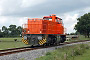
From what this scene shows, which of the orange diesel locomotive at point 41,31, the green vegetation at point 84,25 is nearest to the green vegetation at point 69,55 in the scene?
the orange diesel locomotive at point 41,31

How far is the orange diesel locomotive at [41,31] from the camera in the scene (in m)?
19.5

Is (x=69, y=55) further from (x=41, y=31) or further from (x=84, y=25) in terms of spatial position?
(x=84, y=25)

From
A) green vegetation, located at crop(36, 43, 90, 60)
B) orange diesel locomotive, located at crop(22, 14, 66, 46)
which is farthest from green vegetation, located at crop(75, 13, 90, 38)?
green vegetation, located at crop(36, 43, 90, 60)

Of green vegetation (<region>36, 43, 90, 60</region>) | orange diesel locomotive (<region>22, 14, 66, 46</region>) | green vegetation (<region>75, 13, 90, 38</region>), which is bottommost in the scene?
green vegetation (<region>36, 43, 90, 60</region>)

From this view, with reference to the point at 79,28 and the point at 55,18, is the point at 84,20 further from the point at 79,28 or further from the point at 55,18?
the point at 55,18

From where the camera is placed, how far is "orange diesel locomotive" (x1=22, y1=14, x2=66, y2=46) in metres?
19.5

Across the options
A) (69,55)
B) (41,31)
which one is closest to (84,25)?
(41,31)

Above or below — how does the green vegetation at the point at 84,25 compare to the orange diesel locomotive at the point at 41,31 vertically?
above

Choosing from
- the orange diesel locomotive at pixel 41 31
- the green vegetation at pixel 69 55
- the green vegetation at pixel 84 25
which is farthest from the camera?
the green vegetation at pixel 84 25

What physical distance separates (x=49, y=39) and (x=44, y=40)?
5.03 ft

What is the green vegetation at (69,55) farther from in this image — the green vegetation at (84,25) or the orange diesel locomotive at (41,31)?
the green vegetation at (84,25)

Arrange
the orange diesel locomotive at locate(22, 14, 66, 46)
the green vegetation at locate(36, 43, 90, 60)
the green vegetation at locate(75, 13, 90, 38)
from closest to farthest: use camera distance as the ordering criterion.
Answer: the green vegetation at locate(36, 43, 90, 60) → the orange diesel locomotive at locate(22, 14, 66, 46) → the green vegetation at locate(75, 13, 90, 38)

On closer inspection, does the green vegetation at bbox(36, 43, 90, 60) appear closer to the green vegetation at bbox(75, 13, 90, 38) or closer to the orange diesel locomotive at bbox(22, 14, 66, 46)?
the orange diesel locomotive at bbox(22, 14, 66, 46)

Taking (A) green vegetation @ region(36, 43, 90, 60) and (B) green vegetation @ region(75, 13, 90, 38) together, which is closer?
(A) green vegetation @ region(36, 43, 90, 60)
